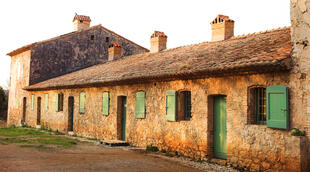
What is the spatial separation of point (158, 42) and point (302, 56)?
10.7m

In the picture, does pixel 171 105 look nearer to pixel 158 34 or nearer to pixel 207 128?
pixel 207 128

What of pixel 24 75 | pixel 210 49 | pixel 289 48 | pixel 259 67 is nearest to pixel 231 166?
pixel 259 67

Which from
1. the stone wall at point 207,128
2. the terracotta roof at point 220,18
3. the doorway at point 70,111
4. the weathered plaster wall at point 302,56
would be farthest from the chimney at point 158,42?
the weathered plaster wall at point 302,56

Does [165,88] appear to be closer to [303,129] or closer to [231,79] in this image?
[231,79]

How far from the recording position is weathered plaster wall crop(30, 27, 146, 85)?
22.8 meters

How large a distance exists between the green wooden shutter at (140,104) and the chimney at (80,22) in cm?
1381

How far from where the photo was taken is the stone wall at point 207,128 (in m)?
8.09

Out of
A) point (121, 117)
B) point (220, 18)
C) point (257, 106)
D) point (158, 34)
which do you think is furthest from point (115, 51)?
point (257, 106)

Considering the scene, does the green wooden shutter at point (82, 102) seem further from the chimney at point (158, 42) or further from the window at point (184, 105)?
the window at point (184, 105)

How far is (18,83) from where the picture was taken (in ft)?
82.8

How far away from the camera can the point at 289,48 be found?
853cm

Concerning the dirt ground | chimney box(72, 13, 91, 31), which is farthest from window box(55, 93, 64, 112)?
chimney box(72, 13, 91, 31)

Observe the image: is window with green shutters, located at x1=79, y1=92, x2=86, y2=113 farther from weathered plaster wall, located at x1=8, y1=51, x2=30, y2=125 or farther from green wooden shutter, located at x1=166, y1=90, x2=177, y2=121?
weathered plaster wall, located at x1=8, y1=51, x2=30, y2=125

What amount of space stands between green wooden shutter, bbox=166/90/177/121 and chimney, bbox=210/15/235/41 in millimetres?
4632
